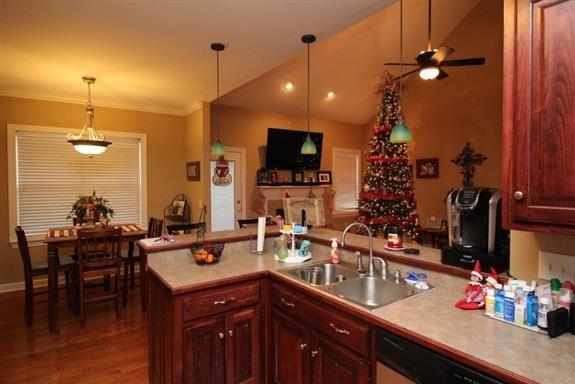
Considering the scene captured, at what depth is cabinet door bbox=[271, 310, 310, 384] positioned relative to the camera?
6.17 ft

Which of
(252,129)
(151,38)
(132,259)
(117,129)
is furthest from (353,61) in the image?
(132,259)

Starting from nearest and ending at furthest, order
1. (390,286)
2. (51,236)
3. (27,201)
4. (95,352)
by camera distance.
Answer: (390,286) < (95,352) < (51,236) < (27,201)

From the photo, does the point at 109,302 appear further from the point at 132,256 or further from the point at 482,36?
the point at 482,36

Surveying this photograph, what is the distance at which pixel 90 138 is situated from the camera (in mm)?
4672

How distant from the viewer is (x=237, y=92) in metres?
5.41

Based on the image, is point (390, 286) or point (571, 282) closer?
point (571, 282)

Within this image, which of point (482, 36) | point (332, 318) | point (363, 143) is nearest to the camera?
point (332, 318)

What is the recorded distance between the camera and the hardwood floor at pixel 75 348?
252cm

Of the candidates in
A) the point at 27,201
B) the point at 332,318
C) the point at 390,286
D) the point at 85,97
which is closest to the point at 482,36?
the point at 390,286

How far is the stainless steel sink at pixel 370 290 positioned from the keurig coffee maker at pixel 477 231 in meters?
0.36

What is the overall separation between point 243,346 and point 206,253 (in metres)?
0.68

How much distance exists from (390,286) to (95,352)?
2642 mm

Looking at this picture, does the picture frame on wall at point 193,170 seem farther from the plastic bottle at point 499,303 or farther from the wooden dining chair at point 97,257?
the plastic bottle at point 499,303

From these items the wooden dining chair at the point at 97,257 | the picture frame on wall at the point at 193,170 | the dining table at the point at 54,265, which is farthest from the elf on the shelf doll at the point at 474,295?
the picture frame on wall at the point at 193,170
